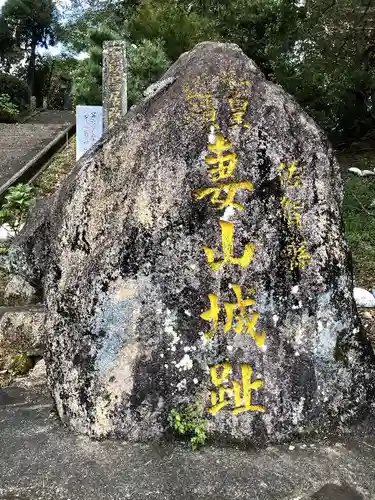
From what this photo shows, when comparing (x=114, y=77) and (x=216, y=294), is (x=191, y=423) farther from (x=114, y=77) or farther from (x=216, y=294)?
(x=114, y=77)

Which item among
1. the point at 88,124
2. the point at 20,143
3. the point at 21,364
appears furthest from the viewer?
the point at 20,143

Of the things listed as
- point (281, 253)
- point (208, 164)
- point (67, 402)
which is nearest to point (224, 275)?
point (281, 253)

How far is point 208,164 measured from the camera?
2.72 metres

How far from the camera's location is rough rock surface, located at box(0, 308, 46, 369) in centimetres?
468

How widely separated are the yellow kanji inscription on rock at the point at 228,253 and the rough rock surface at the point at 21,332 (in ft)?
8.12

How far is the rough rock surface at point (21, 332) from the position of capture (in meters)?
4.68

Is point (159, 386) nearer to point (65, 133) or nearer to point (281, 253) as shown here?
point (281, 253)

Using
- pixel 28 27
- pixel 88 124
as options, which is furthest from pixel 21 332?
pixel 28 27

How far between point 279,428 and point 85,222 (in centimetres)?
146

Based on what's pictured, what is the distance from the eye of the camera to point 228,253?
2.70 metres

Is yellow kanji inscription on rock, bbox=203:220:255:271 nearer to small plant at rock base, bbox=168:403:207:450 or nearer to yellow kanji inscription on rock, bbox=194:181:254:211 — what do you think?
yellow kanji inscription on rock, bbox=194:181:254:211

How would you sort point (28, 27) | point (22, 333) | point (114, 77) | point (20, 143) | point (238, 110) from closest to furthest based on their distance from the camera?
point (238, 110) < point (22, 333) < point (114, 77) < point (20, 143) < point (28, 27)

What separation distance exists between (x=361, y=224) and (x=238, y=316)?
615 centimetres

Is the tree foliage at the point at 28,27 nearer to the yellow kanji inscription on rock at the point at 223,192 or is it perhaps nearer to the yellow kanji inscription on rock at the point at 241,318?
the yellow kanji inscription on rock at the point at 223,192
